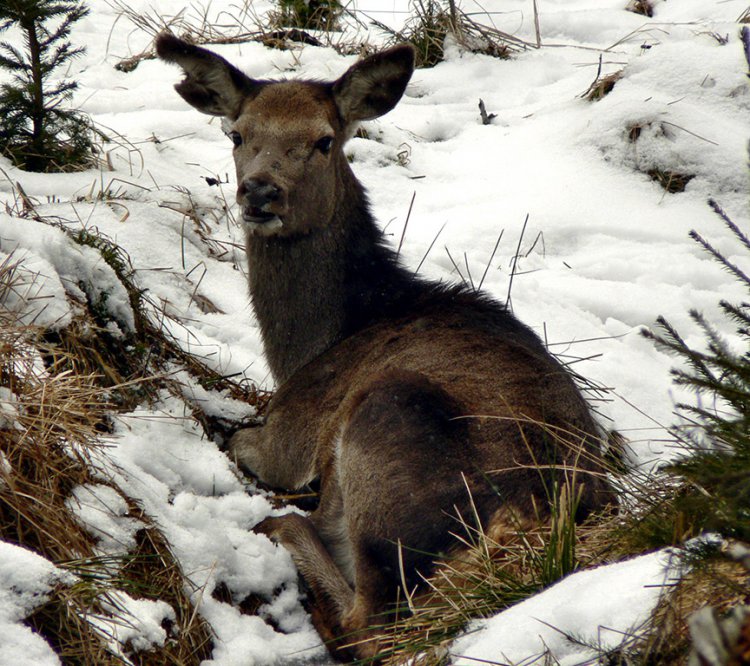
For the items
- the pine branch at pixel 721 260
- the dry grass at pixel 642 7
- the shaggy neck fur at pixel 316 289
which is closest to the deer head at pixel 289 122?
the shaggy neck fur at pixel 316 289

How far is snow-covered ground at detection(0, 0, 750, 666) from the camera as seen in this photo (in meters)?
3.81

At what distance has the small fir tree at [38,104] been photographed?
5867 mm

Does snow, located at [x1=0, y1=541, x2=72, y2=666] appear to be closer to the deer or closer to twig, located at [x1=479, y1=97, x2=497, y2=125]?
the deer

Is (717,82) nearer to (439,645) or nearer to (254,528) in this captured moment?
(254,528)

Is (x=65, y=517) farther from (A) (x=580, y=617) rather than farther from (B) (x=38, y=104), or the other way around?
(B) (x=38, y=104)

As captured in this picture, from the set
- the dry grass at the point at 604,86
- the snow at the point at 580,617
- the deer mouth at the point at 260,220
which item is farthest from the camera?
the dry grass at the point at 604,86

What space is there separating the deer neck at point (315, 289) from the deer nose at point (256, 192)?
44 cm

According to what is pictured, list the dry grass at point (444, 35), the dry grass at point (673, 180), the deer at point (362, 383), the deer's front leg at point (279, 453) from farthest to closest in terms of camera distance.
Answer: the dry grass at point (444, 35)
the dry grass at point (673, 180)
the deer's front leg at point (279, 453)
the deer at point (362, 383)

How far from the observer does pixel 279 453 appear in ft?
16.5

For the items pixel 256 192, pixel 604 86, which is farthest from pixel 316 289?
pixel 604 86

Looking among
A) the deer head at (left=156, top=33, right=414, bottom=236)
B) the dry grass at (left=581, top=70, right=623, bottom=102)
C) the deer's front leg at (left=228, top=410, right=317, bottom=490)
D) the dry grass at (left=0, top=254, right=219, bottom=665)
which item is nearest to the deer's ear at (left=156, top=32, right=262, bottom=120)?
the deer head at (left=156, top=33, right=414, bottom=236)

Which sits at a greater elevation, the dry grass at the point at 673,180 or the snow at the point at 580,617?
the dry grass at the point at 673,180

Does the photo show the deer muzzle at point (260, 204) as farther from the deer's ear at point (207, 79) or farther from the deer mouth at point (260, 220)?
the deer's ear at point (207, 79)

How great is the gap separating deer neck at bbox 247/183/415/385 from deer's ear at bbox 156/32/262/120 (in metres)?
0.91
